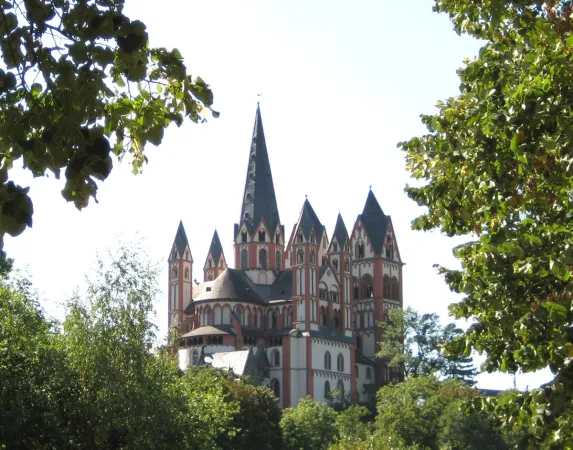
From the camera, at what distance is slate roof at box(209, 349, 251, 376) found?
9281 centimetres

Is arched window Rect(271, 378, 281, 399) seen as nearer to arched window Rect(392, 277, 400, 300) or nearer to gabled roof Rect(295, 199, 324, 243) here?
gabled roof Rect(295, 199, 324, 243)

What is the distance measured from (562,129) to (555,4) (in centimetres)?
301

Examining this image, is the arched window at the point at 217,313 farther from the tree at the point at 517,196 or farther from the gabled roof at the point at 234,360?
the tree at the point at 517,196

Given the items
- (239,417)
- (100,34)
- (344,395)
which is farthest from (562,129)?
(344,395)

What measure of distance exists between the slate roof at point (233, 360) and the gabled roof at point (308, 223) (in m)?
13.9

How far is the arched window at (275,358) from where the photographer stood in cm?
9944

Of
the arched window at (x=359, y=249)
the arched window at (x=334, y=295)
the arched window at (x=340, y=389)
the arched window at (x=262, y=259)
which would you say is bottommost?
the arched window at (x=340, y=389)

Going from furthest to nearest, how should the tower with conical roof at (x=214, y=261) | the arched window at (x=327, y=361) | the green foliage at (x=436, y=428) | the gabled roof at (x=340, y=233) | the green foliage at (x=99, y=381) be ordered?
1. the tower with conical roof at (x=214, y=261)
2. the gabled roof at (x=340, y=233)
3. the arched window at (x=327, y=361)
4. the green foliage at (x=436, y=428)
5. the green foliage at (x=99, y=381)

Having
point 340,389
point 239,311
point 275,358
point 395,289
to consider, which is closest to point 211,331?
point 239,311

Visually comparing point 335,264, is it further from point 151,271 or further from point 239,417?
point 151,271

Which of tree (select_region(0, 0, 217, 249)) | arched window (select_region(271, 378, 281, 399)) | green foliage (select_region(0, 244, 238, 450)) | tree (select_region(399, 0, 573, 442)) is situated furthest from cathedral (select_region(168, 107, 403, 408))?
tree (select_region(0, 0, 217, 249))

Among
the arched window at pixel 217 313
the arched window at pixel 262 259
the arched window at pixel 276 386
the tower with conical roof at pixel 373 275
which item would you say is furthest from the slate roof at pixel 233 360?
the tower with conical roof at pixel 373 275

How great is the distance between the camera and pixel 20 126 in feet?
20.0

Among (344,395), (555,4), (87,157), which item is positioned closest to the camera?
(87,157)
